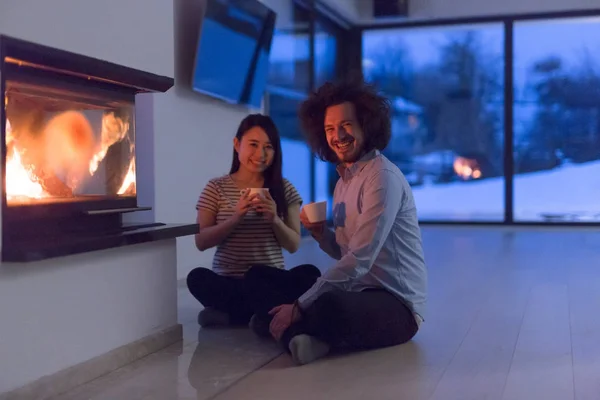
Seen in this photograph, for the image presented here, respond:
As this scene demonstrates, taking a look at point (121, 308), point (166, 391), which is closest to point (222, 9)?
point (121, 308)

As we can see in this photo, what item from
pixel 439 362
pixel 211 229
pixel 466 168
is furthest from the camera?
pixel 466 168

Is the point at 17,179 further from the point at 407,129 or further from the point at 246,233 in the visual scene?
the point at 407,129

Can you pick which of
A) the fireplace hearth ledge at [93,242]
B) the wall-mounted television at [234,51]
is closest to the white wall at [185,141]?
the wall-mounted television at [234,51]

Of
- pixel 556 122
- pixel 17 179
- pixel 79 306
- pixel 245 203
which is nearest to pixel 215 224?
pixel 245 203

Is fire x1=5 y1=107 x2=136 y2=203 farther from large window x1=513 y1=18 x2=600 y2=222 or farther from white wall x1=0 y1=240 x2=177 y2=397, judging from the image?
large window x1=513 y1=18 x2=600 y2=222

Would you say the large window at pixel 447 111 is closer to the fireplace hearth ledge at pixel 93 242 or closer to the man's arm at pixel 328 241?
the man's arm at pixel 328 241

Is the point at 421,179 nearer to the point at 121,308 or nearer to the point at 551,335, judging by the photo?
the point at 551,335

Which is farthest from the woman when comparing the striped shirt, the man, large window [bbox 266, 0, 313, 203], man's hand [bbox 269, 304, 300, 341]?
large window [bbox 266, 0, 313, 203]

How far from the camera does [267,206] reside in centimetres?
281

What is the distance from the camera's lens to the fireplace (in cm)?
199

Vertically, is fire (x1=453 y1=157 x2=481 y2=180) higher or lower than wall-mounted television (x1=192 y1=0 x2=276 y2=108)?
lower

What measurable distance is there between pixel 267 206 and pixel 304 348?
634 mm

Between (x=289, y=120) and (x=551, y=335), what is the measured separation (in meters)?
3.70

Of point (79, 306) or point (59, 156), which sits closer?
point (79, 306)
